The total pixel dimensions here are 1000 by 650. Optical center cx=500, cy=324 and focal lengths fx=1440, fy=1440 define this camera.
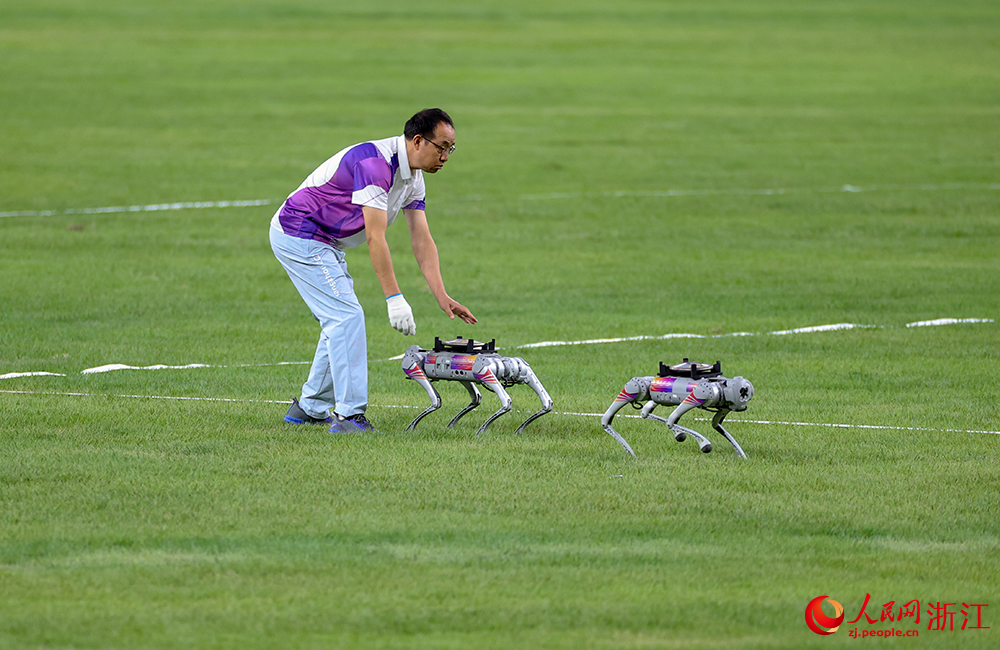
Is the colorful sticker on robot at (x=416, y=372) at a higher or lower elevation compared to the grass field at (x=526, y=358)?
higher

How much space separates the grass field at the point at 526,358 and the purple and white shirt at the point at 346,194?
1355 millimetres

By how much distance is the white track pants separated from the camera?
928 cm

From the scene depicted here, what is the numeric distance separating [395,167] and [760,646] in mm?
4558

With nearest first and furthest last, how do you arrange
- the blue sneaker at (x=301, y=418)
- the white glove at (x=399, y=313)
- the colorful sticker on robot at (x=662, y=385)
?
the colorful sticker on robot at (x=662, y=385)
the white glove at (x=399, y=313)
the blue sneaker at (x=301, y=418)

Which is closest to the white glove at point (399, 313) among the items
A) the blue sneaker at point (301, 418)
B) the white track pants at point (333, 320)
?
the white track pants at point (333, 320)

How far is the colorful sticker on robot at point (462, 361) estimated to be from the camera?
9203mm

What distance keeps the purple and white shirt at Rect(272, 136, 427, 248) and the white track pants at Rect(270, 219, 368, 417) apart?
10 centimetres

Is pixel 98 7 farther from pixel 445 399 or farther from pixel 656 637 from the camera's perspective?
pixel 656 637

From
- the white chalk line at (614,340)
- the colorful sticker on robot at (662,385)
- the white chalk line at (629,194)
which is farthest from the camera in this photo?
the white chalk line at (629,194)

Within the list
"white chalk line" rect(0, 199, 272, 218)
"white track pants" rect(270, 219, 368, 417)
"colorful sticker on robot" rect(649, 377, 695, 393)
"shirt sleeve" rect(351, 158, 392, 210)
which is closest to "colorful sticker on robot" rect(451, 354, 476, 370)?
"white track pants" rect(270, 219, 368, 417)

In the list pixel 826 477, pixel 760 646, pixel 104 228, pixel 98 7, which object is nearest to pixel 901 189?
pixel 104 228

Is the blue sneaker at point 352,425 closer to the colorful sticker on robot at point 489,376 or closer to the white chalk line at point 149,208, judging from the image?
the colorful sticker on robot at point 489,376

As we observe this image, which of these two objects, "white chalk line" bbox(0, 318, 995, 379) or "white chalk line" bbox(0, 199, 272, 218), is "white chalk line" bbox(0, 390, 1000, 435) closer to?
"white chalk line" bbox(0, 318, 995, 379)

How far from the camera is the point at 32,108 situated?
3278cm
